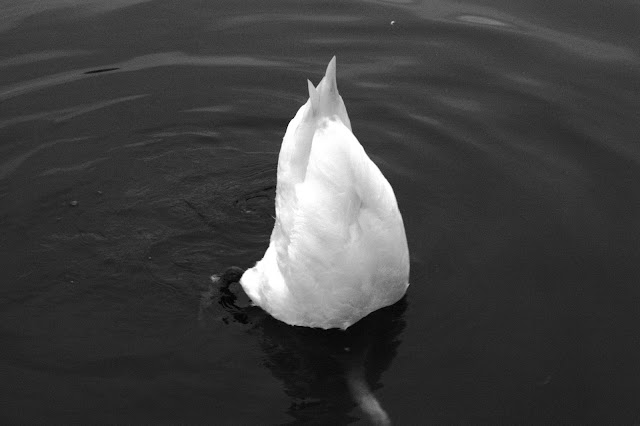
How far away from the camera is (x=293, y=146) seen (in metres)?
5.89

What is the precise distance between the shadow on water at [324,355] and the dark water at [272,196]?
18mm

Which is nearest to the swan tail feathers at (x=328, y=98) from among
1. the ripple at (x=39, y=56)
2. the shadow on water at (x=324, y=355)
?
the shadow on water at (x=324, y=355)

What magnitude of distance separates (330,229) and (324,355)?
3.21ft

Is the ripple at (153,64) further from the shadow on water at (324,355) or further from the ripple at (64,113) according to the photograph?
the shadow on water at (324,355)

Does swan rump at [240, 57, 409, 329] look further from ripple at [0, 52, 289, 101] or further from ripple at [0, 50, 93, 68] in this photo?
ripple at [0, 50, 93, 68]

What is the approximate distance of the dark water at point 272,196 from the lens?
19.1 ft

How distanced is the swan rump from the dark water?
13.4 inches

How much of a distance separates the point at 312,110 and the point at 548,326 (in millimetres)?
2086

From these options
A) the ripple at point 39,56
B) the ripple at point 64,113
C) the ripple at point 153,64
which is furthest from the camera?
the ripple at point 39,56

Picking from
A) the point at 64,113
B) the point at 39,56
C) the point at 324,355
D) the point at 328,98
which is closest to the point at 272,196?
the point at 324,355

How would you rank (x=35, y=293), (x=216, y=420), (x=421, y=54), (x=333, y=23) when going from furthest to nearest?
(x=333, y=23), (x=421, y=54), (x=35, y=293), (x=216, y=420)

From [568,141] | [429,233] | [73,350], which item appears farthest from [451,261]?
[73,350]

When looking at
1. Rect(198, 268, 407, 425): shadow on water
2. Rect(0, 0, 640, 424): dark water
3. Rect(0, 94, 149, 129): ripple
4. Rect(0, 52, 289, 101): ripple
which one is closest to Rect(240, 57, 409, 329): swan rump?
Rect(198, 268, 407, 425): shadow on water

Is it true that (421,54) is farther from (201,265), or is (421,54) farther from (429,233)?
(201,265)
